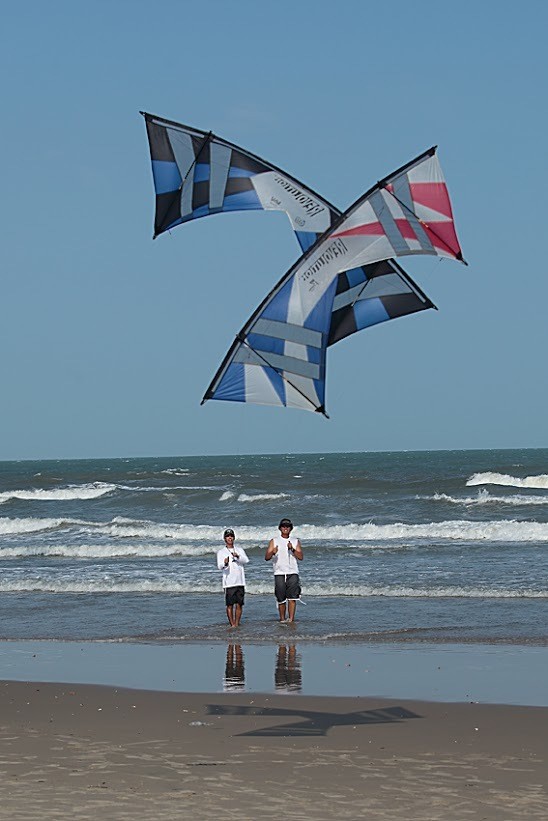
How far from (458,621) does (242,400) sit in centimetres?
743

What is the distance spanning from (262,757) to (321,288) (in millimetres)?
3031

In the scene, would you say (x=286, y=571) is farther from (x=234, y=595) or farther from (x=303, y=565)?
(x=303, y=565)

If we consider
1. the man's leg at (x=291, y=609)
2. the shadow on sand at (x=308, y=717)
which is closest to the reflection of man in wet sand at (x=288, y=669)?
the shadow on sand at (x=308, y=717)

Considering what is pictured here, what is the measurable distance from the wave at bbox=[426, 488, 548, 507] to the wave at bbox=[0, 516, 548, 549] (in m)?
5.44

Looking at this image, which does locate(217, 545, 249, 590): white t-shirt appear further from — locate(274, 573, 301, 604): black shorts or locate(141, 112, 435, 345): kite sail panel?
locate(141, 112, 435, 345): kite sail panel

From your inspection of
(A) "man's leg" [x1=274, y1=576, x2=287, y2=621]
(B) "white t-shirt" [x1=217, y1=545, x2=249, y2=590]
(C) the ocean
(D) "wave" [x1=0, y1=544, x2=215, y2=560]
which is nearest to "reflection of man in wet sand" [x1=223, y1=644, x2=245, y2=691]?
(C) the ocean

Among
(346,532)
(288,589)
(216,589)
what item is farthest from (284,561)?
(346,532)

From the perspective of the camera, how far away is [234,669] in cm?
1059

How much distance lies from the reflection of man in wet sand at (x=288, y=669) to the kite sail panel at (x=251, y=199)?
3.83 m

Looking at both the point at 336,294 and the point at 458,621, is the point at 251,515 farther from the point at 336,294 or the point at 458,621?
the point at 336,294

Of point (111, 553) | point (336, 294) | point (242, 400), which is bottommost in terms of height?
point (111, 553)

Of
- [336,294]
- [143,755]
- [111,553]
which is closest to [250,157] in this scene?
[336,294]

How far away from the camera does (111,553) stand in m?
23.4

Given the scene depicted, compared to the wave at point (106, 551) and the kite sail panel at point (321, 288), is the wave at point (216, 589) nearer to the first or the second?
the wave at point (106, 551)
